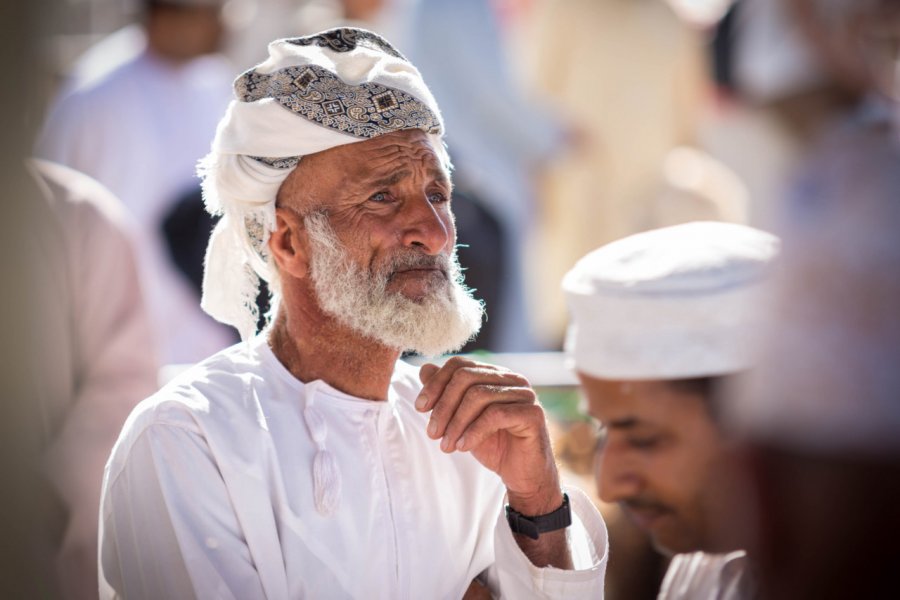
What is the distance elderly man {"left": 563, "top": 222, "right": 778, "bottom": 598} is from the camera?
3377mm

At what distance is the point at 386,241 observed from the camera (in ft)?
9.86

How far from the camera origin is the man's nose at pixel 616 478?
11.4 ft

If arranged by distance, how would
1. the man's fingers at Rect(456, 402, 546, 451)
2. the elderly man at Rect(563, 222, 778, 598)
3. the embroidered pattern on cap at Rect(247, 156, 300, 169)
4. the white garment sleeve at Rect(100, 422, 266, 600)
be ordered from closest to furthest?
the white garment sleeve at Rect(100, 422, 266, 600) < the man's fingers at Rect(456, 402, 546, 451) < the embroidered pattern on cap at Rect(247, 156, 300, 169) < the elderly man at Rect(563, 222, 778, 598)

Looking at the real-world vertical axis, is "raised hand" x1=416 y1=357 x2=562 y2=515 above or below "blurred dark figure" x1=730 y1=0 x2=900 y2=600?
below

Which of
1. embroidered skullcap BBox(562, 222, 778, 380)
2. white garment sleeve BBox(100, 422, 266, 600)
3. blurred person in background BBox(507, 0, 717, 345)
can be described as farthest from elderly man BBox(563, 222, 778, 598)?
blurred person in background BBox(507, 0, 717, 345)

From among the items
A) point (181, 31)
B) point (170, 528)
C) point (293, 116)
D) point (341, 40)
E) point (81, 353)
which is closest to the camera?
point (170, 528)

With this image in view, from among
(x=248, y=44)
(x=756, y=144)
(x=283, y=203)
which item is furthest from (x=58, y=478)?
(x=248, y=44)

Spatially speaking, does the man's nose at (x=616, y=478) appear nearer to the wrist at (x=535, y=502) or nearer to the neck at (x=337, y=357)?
the wrist at (x=535, y=502)

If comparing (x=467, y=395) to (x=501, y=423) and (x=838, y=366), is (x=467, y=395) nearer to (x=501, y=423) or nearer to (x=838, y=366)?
(x=501, y=423)

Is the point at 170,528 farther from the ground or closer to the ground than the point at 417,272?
closer to the ground

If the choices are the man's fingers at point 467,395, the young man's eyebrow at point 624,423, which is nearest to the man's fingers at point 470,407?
the man's fingers at point 467,395

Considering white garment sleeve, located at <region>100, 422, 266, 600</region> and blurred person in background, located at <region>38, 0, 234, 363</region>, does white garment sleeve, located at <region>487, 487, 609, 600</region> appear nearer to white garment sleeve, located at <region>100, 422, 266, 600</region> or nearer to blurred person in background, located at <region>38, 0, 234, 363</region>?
white garment sleeve, located at <region>100, 422, 266, 600</region>

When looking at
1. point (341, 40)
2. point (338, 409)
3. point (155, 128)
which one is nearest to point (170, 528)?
point (338, 409)

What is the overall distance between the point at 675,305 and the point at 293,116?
124 centimetres
